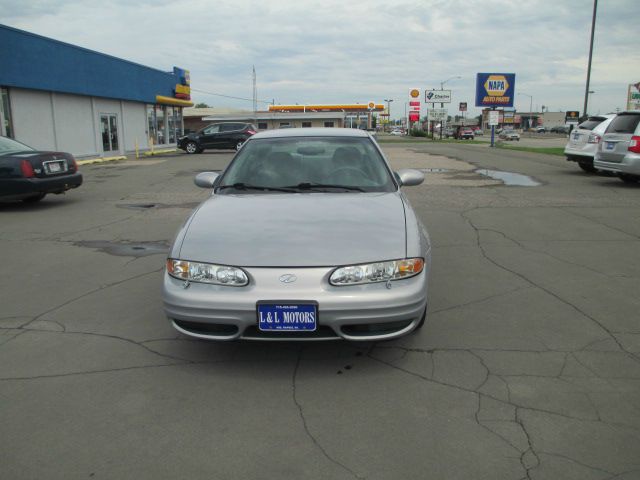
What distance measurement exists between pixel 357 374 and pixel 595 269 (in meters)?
3.73

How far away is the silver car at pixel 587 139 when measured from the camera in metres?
14.4

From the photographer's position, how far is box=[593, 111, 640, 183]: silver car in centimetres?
1208

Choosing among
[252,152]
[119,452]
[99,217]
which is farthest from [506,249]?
[99,217]

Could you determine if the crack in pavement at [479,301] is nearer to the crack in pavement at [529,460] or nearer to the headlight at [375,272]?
the headlight at [375,272]

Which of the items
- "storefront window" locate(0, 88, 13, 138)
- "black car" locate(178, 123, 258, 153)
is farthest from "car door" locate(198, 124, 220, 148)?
"storefront window" locate(0, 88, 13, 138)

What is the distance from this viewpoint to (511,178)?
1495cm

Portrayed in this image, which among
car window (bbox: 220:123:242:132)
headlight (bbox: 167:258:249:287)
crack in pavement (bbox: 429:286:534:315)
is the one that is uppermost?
car window (bbox: 220:123:242:132)

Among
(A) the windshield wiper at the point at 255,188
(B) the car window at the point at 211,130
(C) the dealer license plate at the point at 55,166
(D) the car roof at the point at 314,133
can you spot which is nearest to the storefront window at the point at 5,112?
(B) the car window at the point at 211,130

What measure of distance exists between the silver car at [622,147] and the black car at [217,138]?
2048 cm

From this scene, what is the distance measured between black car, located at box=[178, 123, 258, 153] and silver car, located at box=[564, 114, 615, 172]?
737 inches

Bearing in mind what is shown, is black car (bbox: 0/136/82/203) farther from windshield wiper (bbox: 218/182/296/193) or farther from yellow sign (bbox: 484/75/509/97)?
yellow sign (bbox: 484/75/509/97)

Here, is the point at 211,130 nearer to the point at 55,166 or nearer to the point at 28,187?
the point at 55,166

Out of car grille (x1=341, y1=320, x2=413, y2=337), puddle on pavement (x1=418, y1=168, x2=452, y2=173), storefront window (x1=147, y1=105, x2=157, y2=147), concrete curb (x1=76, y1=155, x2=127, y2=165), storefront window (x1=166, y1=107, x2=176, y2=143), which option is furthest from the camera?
storefront window (x1=166, y1=107, x2=176, y2=143)

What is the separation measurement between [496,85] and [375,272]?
47484 millimetres
